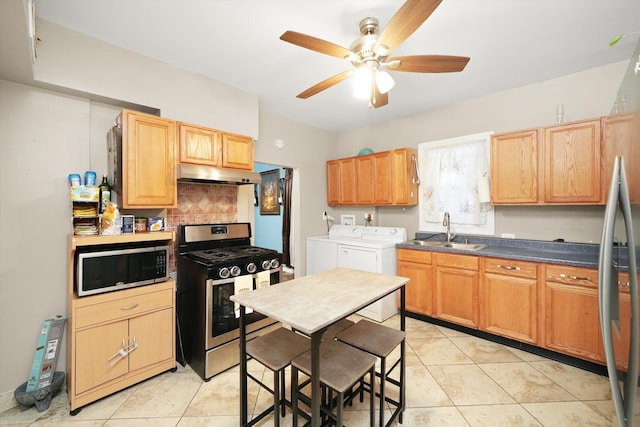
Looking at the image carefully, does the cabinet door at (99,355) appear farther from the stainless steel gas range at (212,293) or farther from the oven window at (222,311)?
the oven window at (222,311)

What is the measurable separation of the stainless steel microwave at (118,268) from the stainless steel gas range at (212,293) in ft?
0.91

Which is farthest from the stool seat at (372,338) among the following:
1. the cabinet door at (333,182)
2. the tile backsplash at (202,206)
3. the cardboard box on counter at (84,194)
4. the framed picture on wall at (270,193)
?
the framed picture on wall at (270,193)

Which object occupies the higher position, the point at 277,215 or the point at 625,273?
the point at 277,215

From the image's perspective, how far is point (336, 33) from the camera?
6.63 feet

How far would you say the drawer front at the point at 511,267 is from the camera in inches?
96.0

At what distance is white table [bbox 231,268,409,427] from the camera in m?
1.19

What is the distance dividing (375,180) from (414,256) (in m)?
1.24

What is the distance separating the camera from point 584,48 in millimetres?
2219

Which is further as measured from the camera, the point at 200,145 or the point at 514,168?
the point at 514,168

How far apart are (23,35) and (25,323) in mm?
1900

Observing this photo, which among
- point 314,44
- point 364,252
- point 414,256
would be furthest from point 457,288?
point 314,44

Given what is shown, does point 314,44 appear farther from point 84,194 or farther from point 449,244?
point 449,244

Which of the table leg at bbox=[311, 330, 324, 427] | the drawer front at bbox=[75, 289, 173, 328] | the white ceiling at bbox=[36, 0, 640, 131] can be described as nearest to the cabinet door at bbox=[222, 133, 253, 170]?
the white ceiling at bbox=[36, 0, 640, 131]

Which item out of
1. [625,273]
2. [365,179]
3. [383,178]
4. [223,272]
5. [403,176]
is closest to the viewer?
[625,273]
